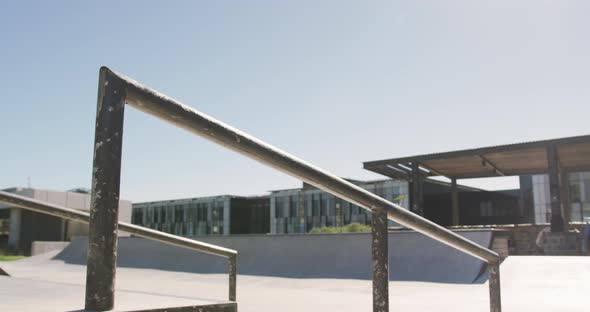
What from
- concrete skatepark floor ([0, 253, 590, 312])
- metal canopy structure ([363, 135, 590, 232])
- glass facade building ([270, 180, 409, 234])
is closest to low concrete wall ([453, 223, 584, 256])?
metal canopy structure ([363, 135, 590, 232])

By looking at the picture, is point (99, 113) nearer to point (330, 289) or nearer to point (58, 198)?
point (330, 289)

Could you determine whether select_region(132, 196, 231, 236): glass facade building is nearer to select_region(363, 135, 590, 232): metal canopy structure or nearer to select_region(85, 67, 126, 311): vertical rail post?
select_region(363, 135, 590, 232): metal canopy structure

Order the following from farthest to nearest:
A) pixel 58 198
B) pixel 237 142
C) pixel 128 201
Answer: pixel 128 201 < pixel 58 198 < pixel 237 142

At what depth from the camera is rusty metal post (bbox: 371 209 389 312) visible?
1.66 metres

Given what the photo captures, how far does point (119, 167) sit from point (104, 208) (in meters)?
0.10

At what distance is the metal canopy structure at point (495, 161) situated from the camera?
1725 cm

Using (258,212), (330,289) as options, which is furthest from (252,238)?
(258,212)

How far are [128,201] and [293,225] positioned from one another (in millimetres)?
21068

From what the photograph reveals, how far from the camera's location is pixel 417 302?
6.26 metres

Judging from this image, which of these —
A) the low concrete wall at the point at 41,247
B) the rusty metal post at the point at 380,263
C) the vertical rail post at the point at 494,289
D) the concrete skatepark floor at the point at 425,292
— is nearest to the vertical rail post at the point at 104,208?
the rusty metal post at the point at 380,263

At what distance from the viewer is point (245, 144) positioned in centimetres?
140

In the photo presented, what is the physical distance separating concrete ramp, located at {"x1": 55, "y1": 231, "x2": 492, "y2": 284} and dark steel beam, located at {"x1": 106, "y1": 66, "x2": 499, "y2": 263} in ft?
25.2

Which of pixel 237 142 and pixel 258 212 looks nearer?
pixel 237 142

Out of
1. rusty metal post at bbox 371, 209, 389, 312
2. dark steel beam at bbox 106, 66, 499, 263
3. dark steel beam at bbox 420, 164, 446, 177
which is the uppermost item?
dark steel beam at bbox 420, 164, 446, 177
